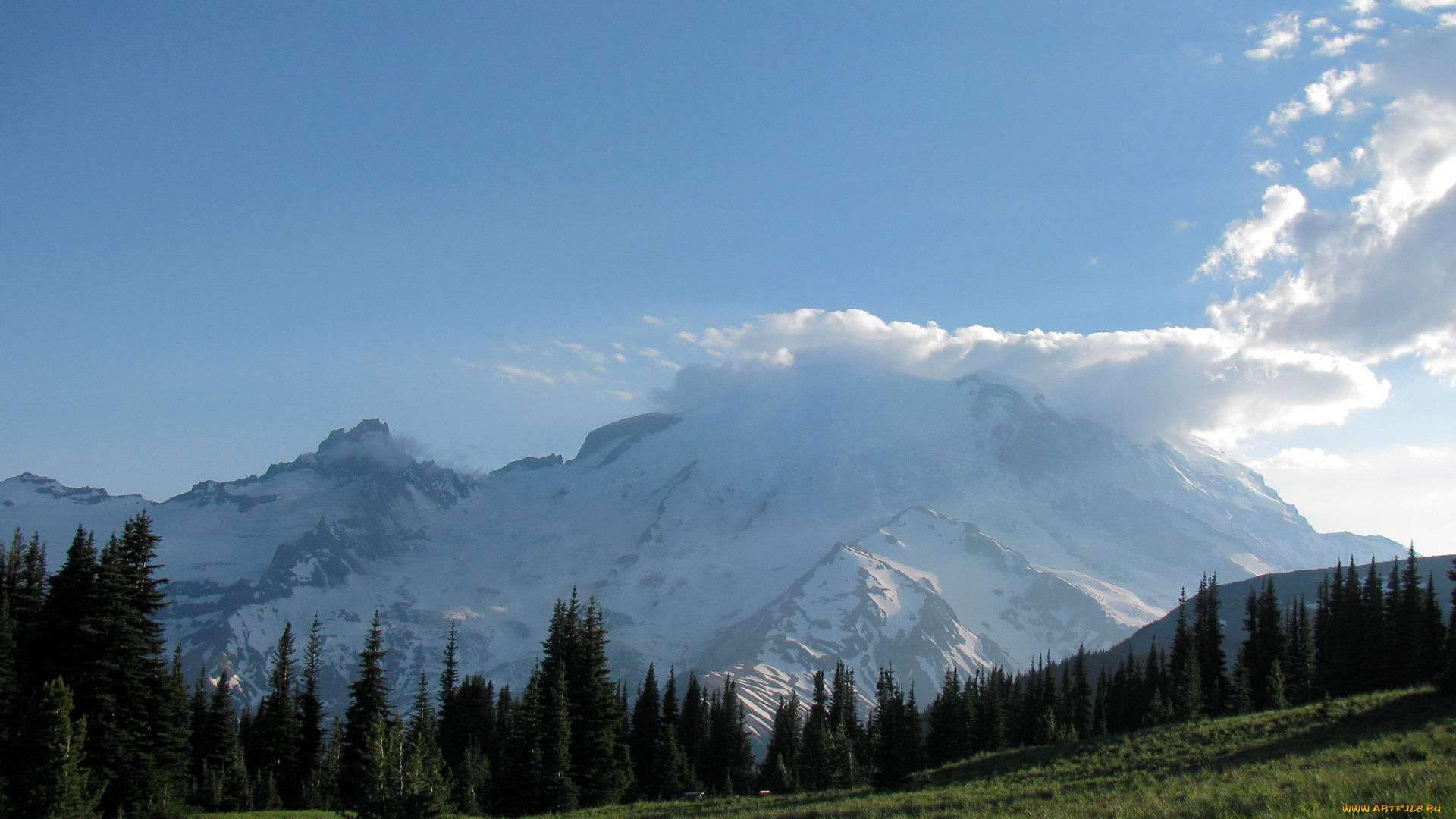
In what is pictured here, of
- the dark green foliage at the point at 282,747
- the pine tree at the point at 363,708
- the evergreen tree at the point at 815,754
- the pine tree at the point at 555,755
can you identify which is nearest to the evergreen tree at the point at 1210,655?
the evergreen tree at the point at 815,754

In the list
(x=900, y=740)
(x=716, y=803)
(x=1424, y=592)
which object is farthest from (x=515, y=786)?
(x=1424, y=592)

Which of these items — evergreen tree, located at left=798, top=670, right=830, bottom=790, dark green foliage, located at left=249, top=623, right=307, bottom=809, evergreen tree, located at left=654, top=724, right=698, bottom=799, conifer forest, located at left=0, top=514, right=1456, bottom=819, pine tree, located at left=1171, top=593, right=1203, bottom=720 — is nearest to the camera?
conifer forest, located at left=0, top=514, right=1456, bottom=819

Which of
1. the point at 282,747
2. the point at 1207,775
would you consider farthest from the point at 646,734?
the point at 1207,775

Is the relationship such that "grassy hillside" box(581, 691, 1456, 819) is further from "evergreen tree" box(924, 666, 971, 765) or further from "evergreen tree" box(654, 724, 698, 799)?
"evergreen tree" box(924, 666, 971, 765)

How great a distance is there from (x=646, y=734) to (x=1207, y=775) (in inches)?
2992

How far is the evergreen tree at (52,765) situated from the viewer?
131 feet

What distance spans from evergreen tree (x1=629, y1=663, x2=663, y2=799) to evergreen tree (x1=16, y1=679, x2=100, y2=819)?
55811mm

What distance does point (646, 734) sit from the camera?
101 metres

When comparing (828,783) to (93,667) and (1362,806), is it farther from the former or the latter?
(1362,806)

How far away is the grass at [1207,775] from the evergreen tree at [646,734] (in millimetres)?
42567

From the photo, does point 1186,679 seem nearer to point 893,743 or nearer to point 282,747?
point 893,743

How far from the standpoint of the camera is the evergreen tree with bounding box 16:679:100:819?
131 feet

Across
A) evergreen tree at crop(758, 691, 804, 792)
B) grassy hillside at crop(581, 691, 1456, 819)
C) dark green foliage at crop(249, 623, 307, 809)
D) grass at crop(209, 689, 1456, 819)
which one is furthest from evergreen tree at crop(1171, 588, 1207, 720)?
dark green foliage at crop(249, 623, 307, 809)

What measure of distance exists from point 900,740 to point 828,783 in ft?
46.3
